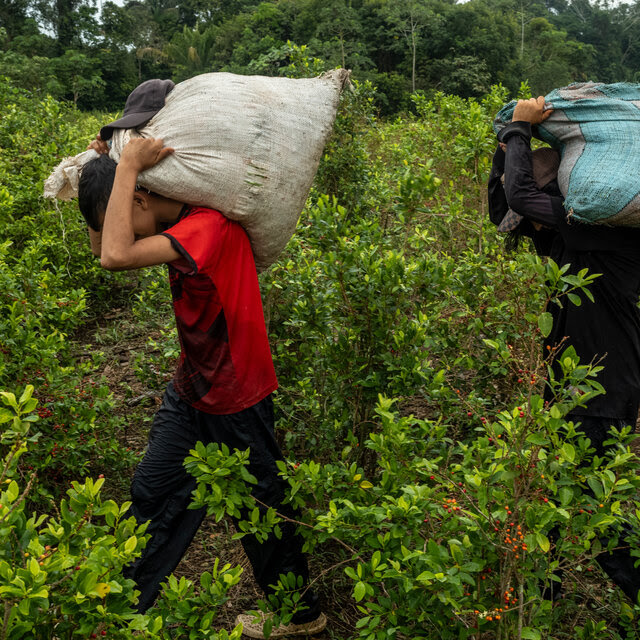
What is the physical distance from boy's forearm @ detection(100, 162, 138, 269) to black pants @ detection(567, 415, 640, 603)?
4.88 ft

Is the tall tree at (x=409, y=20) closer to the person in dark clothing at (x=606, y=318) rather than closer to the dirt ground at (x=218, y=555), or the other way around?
the dirt ground at (x=218, y=555)

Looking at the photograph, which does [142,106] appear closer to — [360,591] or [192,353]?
[192,353]

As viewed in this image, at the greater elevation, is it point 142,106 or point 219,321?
point 142,106

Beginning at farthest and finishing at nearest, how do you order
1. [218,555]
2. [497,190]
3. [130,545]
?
[218,555] → [497,190] → [130,545]

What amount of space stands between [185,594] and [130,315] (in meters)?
3.71

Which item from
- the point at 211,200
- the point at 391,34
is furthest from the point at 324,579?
the point at 391,34

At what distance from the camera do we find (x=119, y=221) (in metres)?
1.76

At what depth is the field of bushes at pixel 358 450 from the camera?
1347 millimetres

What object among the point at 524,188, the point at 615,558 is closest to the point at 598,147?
the point at 524,188

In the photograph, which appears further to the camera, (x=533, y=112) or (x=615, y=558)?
(x=533, y=112)

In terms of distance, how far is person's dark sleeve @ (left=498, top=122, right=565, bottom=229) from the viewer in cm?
211

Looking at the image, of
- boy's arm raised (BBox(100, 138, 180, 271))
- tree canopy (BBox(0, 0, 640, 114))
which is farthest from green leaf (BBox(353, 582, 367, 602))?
tree canopy (BBox(0, 0, 640, 114))

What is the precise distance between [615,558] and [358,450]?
0.98 metres

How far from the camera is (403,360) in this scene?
7.34 ft
